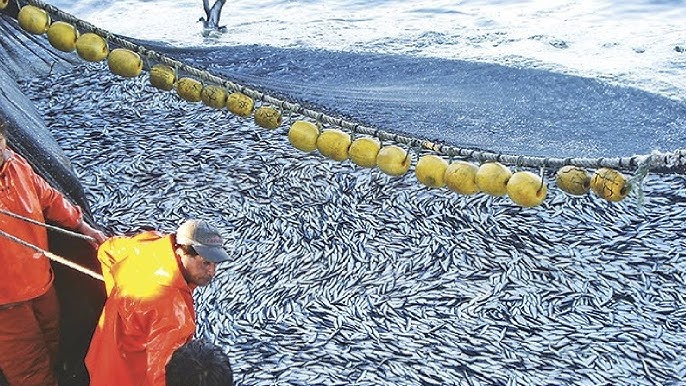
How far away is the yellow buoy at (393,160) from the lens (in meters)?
3.49

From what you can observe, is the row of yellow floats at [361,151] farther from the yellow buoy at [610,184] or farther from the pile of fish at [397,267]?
the pile of fish at [397,267]

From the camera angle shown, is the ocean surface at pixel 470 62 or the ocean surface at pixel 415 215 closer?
the ocean surface at pixel 415 215

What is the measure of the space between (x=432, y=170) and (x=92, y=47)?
2.19m

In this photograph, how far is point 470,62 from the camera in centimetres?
618

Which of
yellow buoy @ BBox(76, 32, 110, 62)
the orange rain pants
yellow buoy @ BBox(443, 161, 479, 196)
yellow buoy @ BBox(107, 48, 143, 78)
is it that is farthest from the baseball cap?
yellow buoy @ BBox(76, 32, 110, 62)

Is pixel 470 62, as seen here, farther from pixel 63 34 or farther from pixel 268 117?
pixel 63 34

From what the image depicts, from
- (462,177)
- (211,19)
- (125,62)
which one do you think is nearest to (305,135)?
(462,177)

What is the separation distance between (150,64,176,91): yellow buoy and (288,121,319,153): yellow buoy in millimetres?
937

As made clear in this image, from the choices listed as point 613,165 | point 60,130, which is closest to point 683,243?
point 613,165

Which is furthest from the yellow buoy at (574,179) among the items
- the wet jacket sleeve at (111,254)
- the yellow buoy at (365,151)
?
the wet jacket sleeve at (111,254)

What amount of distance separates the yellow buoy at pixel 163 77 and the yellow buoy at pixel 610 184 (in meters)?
2.52

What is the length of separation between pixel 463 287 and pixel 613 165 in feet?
2.88

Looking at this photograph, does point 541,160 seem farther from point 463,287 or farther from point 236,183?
point 236,183

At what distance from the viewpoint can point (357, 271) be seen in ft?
11.4
